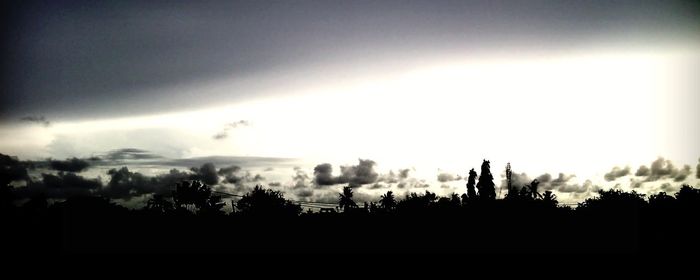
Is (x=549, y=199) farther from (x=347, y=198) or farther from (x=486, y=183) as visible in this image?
(x=347, y=198)

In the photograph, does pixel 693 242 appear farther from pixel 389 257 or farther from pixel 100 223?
pixel 100 223

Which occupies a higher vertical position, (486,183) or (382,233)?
(486,183)

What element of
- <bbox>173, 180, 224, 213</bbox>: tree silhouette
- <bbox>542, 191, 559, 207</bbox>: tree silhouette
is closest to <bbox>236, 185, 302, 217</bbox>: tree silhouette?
<bbox>173, 180, 224, 213</bbox>: tree silhouette

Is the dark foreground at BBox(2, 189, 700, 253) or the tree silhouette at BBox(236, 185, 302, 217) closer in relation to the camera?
the dark foreground at BBox(2, 189, 700, 253)

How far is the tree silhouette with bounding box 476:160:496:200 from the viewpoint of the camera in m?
82.2

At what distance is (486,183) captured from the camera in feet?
273

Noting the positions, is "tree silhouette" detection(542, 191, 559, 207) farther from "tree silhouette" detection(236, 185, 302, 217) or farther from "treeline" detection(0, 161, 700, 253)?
"tree silhouette" detection(236, 185, 302, 217)

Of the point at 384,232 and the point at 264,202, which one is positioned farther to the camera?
the point at 264,202

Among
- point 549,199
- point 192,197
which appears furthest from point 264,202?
point 549,199

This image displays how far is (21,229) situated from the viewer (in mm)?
42875

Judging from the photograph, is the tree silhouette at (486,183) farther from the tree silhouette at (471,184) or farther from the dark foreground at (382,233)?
the dark foreground at (382,233)

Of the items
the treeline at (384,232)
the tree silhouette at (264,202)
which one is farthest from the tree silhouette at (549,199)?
the tree silhouette at (264,202)

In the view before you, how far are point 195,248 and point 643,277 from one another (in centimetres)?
4192

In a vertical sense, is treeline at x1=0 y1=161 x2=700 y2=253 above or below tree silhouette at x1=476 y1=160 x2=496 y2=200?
below
